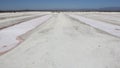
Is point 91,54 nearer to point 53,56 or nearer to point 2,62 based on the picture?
point 53,56

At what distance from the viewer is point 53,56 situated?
6938 mm

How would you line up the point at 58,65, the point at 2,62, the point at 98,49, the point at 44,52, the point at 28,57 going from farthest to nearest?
the point at 98,49
the point at 44,52
the point at 28,57
the point at 2,62
the point at 58,65

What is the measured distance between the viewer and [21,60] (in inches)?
261

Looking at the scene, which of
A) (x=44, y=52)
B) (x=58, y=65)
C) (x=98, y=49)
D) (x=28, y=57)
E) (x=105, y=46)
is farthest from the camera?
(x=105, y=46)

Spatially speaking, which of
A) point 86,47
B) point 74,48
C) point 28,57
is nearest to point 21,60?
point 28,57

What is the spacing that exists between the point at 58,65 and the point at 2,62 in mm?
2006

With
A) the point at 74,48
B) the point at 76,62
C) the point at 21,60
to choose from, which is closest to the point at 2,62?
the point at 21,60

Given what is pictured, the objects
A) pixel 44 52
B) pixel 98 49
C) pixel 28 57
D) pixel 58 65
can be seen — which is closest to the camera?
pixel 58 65

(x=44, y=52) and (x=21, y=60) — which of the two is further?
(x=44, y=52)

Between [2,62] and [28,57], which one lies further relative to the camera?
[28,57]

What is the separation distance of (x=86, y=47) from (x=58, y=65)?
2.77 m

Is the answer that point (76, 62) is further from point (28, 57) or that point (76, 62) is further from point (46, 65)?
point (28, 57)

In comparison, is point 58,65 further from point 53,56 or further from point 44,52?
point 44,52

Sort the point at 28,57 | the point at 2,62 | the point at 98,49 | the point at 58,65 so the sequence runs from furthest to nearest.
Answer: the point at 98,49, the point at 28,57, the point at 2,62, the point at 58,65
